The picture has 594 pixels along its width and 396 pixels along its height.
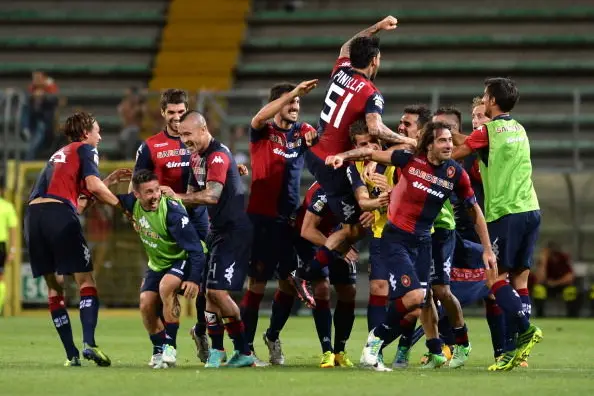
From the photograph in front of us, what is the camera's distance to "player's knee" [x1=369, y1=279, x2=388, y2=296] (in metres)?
10.4

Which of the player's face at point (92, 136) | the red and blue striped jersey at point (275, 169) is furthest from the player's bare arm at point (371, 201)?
the player's face at point (92, 136)

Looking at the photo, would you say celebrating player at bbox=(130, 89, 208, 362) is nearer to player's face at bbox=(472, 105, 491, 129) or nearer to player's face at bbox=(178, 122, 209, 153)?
player's face at bbox=(178, 122, 209, 153)

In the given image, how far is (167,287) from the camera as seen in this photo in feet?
33.8

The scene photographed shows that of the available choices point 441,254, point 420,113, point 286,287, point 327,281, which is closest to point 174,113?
point 286,287

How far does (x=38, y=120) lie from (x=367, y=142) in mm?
11781

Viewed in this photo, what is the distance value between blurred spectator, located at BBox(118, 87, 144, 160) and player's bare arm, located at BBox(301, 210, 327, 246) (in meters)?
9.96

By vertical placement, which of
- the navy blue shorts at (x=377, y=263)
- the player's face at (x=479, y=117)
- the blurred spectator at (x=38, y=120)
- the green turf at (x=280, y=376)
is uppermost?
the blurred spectator at (x=38, y=120)

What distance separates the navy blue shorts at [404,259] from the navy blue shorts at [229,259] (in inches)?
45.2

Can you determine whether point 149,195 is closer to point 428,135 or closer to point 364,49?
point 364,49

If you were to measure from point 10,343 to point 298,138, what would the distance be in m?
4.21

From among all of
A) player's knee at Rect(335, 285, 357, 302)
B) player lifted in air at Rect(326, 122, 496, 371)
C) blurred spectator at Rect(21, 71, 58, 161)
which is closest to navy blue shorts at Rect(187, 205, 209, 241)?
player's knee at Rect(335, 285, 357, 302)

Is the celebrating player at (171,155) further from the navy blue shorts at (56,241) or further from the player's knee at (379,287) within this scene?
the player's knee at (379,287)

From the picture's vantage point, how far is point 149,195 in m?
10.4

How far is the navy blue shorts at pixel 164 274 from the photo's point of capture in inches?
408
